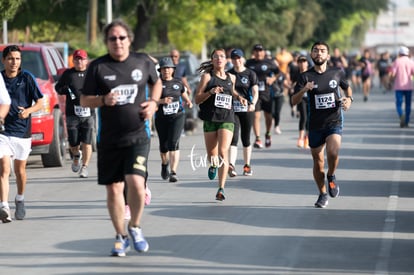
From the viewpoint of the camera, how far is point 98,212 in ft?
44.8

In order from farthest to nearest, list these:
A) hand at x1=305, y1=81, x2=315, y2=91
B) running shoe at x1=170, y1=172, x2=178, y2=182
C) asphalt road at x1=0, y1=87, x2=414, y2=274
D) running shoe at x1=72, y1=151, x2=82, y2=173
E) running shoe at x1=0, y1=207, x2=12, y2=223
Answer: running shoe at x1=72, y1=151, x2=82, y2=173 < running shoe at x1=170, y1=172, x2=178, y2=182 < hand at x1=305, y1=81, x2=315, y2=91 < running shoe at x1=0, y1=207, x2=12, y2=223 < asphalt road at x1=0, y1=87, x2=414, y2=274

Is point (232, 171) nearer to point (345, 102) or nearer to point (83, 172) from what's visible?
point (83, 172)

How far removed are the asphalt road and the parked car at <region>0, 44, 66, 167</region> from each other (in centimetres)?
33

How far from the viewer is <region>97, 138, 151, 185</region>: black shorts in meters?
10.2

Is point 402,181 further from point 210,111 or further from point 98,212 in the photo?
point 98,212

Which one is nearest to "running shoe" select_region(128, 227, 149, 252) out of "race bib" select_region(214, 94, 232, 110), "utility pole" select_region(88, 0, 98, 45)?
"race bib" select_region(214, 94, 232, 110)

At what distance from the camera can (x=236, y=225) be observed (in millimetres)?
12242

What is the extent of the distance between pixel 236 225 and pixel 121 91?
2688 millimetres

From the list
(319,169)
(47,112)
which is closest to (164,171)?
(47,112)

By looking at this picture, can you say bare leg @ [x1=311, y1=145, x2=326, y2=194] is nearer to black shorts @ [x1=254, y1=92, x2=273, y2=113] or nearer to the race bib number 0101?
the race bib number 0101

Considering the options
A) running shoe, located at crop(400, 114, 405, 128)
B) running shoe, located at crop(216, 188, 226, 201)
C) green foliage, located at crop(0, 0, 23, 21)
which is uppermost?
green foliage, located at crop(0, 0, 23, 21)

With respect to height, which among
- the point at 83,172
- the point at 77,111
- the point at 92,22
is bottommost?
the point at 83,172

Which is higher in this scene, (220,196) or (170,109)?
A: (170,109)

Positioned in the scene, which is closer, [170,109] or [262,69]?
[170,109]
